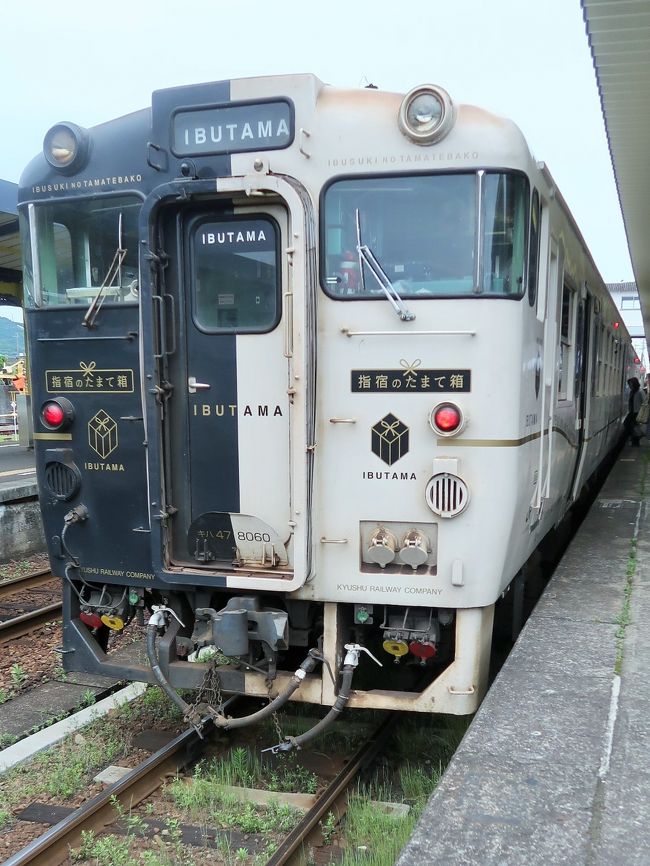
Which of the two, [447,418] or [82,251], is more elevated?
[82,251]

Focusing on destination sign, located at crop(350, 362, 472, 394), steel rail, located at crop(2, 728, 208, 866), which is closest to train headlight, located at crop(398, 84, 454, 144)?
destination sign, located at crop(350, 362, 472, 394)

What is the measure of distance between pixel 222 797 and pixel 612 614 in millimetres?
2506

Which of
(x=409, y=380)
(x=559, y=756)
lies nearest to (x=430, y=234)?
(x=409, y=380)

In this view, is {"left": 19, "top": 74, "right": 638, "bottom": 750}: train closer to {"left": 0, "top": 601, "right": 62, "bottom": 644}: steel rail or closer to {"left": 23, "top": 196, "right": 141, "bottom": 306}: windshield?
{"left": 23, "top": 196, "right": 141, "bottom": 306}: windshield

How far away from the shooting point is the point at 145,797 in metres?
3.87

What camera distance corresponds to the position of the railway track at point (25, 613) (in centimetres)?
651

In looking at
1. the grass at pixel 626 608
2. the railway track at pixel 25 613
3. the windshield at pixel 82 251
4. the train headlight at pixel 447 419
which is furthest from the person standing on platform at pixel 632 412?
the windshield at pixel 82 251

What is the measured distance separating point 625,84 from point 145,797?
6781 mm

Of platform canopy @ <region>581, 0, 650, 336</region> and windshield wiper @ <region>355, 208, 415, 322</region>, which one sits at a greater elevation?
platform canopy @ <region>581, 0, 650, 336</region>

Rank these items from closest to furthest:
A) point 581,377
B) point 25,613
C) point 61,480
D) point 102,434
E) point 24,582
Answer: point 102,434 < point 61,480 < point 581,377 < point 25,613 < point 24,582

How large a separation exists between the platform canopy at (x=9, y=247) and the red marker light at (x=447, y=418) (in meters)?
6.13

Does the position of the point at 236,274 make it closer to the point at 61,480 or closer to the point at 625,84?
the point at 61,480

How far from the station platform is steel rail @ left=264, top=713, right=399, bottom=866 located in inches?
36.8

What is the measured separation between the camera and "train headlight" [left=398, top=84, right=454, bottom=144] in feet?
11.2
